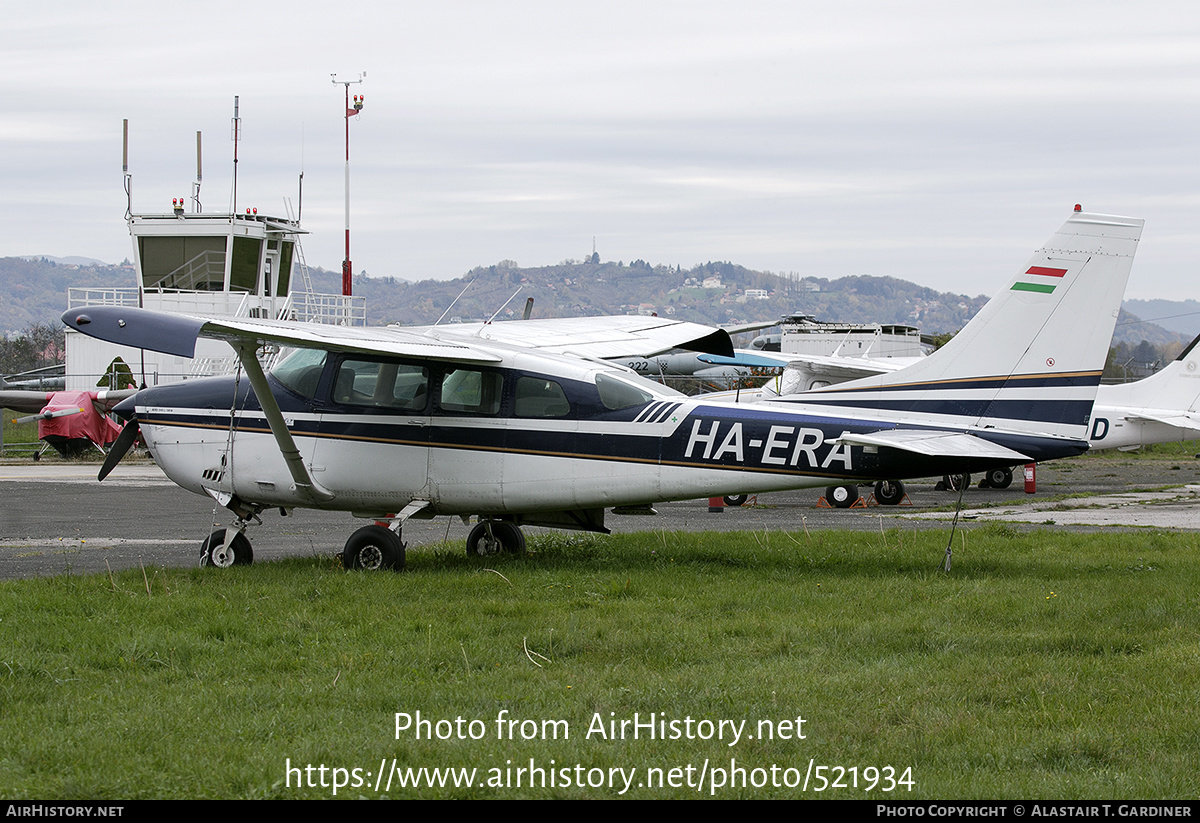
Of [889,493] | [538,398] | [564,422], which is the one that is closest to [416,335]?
[538,398]

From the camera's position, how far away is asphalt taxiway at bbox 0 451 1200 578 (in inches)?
518

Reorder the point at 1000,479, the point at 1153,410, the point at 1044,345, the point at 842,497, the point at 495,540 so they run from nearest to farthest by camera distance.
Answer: the point at 1044,345 → the point at 495,540 → the point at 842,497 → the point at 1153,410 → the point at 1000,479

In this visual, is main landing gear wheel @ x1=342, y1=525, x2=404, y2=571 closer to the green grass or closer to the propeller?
the green grass

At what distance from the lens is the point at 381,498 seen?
447 inches

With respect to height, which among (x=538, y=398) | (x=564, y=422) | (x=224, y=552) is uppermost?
(x=538, y=398)

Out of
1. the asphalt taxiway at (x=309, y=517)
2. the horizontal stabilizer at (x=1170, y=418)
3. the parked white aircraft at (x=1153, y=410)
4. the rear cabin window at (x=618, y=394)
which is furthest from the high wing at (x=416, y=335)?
the horizontal stabilizer at (x=1170, y=418)

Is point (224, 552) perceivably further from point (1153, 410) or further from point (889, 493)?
point (1153, 410)

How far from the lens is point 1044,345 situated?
10328 mm

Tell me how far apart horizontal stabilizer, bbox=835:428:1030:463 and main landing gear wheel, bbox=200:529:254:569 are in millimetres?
6053

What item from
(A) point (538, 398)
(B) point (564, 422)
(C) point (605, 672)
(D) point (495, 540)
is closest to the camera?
(C) point (605, 672)

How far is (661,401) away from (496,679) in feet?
16.0

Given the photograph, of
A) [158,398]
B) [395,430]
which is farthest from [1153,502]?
[158,398]

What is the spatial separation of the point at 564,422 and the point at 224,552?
3709mm

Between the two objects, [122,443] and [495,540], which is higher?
[122,443]
